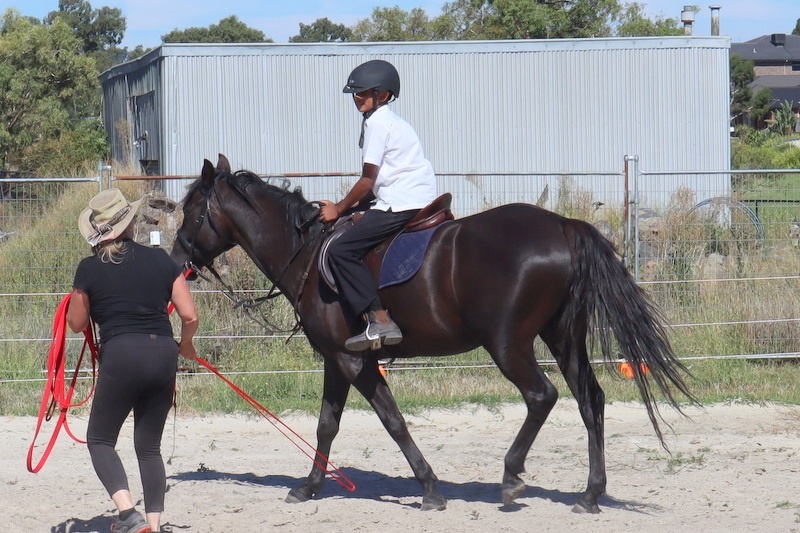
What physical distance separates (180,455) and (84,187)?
3.67m

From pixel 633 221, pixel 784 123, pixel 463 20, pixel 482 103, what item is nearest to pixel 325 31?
pixel 463 20

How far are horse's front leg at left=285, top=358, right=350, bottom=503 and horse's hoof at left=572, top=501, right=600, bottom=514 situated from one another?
5.09 feet

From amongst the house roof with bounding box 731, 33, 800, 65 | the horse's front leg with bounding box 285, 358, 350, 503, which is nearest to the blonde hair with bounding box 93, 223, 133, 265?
the horse's front leg with bounding box 285, 358, 350, 503

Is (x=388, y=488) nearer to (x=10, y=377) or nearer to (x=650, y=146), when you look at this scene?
(x=10, y=377)

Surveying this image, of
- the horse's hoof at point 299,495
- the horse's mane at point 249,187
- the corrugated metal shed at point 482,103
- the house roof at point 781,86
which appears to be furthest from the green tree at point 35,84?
the house roof at point 781,86

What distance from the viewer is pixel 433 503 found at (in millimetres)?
5680

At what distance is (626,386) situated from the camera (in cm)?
887

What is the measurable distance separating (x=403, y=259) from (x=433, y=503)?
1.45 m

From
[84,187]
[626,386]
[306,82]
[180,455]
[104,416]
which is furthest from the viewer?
[306,82]

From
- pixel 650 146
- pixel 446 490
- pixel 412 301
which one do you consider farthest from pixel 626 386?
pixel 650 146

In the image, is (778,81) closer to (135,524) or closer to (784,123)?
(784,123)

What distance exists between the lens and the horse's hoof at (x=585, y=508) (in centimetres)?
554

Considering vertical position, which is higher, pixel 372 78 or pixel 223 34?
pixel 223 34

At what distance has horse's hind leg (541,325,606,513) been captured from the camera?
563 cm
